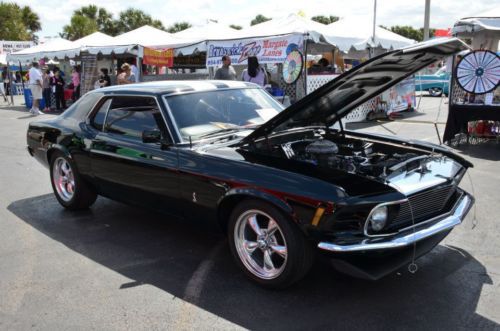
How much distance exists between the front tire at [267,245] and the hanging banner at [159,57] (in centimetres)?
1246

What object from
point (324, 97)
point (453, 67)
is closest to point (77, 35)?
point (453, 67)

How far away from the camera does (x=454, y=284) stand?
3420 millimetres

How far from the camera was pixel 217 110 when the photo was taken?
4.40 m

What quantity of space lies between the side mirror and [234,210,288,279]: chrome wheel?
111cm

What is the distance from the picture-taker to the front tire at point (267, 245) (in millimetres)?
3113

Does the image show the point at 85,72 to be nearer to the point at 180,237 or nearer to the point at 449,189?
the point at 180,237

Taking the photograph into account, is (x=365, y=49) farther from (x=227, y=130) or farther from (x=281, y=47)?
(x=227, y=130)

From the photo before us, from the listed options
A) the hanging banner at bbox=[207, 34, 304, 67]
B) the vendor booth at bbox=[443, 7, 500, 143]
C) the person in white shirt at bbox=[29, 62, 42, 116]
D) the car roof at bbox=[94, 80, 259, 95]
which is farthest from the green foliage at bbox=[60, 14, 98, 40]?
the car roof at bbox=[94, 80, 259, 95]

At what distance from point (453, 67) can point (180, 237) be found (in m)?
7.06

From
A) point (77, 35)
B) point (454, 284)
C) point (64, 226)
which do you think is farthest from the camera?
point (77, 35)

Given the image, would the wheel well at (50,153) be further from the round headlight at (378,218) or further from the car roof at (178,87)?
the round headlight at (378,218)

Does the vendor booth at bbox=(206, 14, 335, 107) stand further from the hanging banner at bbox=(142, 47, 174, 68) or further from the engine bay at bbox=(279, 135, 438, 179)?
the engine bay at bbox=(279, 135, 438, 179)

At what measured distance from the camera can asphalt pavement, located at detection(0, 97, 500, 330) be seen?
9.88 ft

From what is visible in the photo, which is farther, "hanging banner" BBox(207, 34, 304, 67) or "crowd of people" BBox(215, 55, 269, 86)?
"hanging banner" BBox(207, 34, 304, 67)
